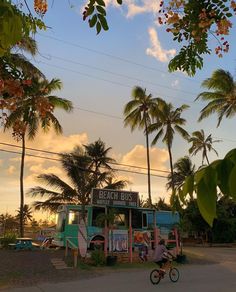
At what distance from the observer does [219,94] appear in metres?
35.1

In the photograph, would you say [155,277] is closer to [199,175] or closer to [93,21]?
[93,21]

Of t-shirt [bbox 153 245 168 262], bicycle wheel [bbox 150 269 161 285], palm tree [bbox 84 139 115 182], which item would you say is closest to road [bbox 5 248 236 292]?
bicycle wheel [bbox 150 269 161 285]

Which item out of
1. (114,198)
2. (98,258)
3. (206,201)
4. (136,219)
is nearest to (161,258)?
(98,258)

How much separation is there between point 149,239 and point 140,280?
29.1ft

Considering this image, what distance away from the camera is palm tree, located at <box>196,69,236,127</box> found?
32.1 m

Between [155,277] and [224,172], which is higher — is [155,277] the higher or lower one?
the lower one

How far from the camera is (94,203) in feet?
75.5

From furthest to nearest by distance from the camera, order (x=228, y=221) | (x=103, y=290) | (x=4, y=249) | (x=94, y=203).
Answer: (x=228, y=221) < (x=4, y=249) < (x=94, y=203) < (x=103, y=290)

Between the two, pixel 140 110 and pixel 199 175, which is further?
pixel 140 110

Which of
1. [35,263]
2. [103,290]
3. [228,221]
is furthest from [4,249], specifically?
[228,221]

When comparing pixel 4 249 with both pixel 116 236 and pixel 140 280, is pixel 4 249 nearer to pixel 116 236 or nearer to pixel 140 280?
pixel 116 236

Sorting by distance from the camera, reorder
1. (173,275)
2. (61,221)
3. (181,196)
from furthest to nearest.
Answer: (61,221), (173,275), (181,196)

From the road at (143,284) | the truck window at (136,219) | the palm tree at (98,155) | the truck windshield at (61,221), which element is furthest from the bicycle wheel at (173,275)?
the palm tree at (98,155)

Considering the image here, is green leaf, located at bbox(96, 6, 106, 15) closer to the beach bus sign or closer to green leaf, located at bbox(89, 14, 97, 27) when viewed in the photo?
green leaf, located at bbox(89, 14, 97, 27)
